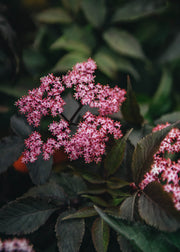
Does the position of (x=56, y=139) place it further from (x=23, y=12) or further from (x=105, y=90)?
(x=23, y=12)

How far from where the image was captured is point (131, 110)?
2.06ft

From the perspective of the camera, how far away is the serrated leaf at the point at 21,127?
0.53 meters

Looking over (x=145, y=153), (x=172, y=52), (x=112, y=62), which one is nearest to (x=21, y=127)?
(x=145, y=153)

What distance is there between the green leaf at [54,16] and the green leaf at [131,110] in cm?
68

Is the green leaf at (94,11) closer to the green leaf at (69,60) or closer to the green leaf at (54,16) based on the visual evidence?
the green leaf at (54,16)

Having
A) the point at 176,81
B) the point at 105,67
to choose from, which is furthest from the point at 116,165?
the point at 176,81

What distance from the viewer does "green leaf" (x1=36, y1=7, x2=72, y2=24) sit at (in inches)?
44.3

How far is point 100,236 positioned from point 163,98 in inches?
32.0

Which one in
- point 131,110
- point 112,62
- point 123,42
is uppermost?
point 123,42

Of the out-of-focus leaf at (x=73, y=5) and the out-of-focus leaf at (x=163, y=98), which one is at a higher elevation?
the out-of-focus leaf at (x=73, y=5)

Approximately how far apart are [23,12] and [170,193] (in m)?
1.19

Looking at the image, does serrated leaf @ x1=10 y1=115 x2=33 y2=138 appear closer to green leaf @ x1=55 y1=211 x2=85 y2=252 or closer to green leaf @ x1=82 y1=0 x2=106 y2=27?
green leaf @ x1=55 y1=211 x2=85 y2=252

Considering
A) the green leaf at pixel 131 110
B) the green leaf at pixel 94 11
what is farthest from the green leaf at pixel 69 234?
the green leaf at pixel 94 11

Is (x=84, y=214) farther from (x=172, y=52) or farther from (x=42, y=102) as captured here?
(x=172, y=52)
